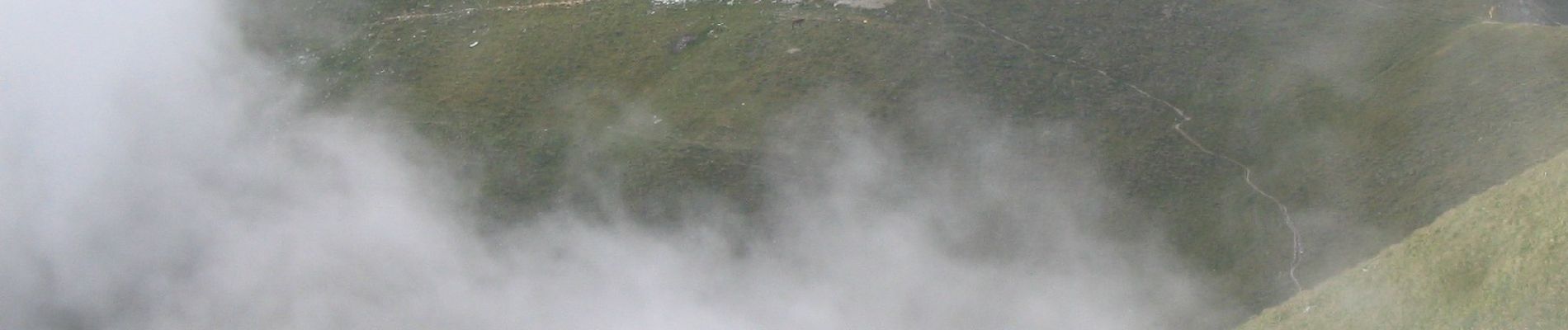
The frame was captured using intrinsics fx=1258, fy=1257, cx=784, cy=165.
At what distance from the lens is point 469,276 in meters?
67.0

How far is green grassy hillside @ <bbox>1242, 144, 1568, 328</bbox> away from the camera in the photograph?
47594 millimetres

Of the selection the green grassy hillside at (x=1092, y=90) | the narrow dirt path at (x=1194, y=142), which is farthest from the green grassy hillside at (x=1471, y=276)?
the narrow dirt path at (x=1194, y=142)

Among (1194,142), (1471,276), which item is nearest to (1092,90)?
(1194,142)

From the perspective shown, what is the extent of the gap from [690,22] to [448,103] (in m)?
14.6

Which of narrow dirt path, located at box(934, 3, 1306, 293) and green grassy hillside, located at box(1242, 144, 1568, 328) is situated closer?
green grassy hillside, located at box(1242, 144, 1568, 328)

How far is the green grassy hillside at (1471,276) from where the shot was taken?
4759cm

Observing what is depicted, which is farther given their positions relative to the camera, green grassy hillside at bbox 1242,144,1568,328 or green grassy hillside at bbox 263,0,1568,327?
green grassy hillside at bbox 263,0,1568,327

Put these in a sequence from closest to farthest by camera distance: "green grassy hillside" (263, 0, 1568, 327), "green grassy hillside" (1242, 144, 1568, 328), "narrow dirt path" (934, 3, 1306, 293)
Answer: "green grassy hillside" (1242, 144, 1568, 328)
"narrow dirt path" (934, 3, 1306, 293)
"green grassy hillside" (263, 0, 1568, 327)

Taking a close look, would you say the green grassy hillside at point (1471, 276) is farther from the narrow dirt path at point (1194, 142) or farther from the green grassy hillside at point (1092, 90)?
the narrow dirt path at point (1194, 142)

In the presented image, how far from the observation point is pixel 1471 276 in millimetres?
50469

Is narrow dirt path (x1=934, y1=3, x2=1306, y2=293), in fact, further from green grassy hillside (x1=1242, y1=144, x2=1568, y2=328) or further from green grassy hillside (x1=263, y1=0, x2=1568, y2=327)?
green grassy hillside (x1=1242, y1=144, x2=1568, y2=328)

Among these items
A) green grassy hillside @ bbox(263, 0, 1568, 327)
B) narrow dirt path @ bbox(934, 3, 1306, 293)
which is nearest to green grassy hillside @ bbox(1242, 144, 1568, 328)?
green grassy hillside @ bbox(263, 0, 1568, 327)

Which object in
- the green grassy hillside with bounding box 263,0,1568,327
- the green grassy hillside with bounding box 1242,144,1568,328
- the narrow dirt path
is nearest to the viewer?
the green grassy hillside with bounding box 1242,144,1568,328

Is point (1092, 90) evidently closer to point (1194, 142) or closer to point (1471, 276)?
point (1194, 142)
